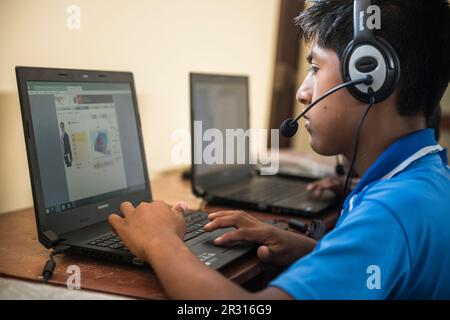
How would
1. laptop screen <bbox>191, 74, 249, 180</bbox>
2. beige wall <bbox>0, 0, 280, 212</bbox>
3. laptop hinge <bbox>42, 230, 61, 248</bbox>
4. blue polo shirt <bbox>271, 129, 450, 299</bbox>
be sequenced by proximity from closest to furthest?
blue polo shirt <bbox>271, 129, 450, 299</bbox> → laptop hinge <bbox>42, 230, 61, 248</bbox> → beige wall <bbox>0, 0, 280, 212</bbox> → laptop screen <bbox>191, 74, 249, 180</bbox>

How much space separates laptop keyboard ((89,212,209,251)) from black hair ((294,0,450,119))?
43 cm

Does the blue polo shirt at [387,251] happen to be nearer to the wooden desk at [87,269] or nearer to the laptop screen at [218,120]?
the wooden desk at [87,269]

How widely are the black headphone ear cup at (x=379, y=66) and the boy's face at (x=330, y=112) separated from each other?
5 centimetres

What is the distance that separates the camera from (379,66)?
34.1 inches

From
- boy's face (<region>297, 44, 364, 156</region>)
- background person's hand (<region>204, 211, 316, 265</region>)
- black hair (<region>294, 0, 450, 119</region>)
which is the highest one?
black hair (<region>294, 0, 450, 119</region>)

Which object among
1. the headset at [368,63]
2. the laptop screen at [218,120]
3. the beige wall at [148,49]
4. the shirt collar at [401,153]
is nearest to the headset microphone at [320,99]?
the headset at [368,63]

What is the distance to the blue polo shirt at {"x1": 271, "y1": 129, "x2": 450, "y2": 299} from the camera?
694 mm

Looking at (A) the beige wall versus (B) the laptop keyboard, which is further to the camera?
(A) the beige wall

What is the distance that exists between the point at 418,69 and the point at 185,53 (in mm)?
1092

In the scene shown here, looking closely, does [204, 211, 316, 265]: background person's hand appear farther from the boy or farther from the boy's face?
the boy's face

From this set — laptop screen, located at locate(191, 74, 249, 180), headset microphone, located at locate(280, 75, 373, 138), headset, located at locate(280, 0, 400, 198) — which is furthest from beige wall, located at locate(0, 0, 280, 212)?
headset, located at locate(280, 0, 400, 198)

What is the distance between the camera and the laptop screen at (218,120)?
4.94 feet

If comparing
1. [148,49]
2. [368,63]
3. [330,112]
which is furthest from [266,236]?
[148,49]
